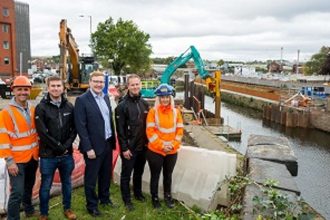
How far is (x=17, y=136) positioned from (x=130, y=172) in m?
1.50

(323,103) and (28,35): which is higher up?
(28,35)

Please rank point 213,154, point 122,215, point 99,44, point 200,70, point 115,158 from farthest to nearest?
1. point 99,44
2. point 200,70
3. point 115,158
4. point 213,154
5. point 122,215

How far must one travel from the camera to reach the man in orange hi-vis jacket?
395 centimetres

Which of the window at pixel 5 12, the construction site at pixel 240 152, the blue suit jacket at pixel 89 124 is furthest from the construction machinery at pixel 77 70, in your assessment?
the window at pixel 5 12

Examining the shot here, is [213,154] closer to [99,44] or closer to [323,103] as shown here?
[323,103]

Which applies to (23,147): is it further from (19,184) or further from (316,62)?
(316,62)

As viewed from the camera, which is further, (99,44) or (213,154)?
(99,44)

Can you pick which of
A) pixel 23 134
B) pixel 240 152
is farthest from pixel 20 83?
pixel 240 152

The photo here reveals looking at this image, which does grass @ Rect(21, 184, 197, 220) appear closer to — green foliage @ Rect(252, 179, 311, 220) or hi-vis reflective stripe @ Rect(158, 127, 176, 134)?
hi-vis reflective stripe @ Rect(158, 127, 176, 134)

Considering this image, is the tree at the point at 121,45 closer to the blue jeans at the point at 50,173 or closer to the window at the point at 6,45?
the window at the point at 6,45

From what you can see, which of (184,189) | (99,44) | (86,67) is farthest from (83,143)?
(99,44)

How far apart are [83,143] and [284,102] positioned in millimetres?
31546

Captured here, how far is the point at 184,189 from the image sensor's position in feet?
16.7

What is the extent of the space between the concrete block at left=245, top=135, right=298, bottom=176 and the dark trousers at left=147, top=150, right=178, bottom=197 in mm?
1013
